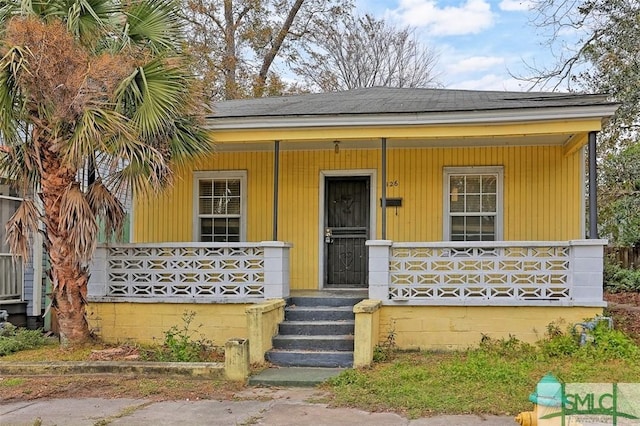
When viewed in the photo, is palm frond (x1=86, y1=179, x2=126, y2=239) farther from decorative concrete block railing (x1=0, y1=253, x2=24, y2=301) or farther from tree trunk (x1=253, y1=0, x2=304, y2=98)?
tree trunk (x1=253, y1=0, x2=304, y2=98)

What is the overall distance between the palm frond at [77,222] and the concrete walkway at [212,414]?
215 centimetres

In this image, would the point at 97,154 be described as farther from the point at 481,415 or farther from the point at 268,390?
the point at 481,415

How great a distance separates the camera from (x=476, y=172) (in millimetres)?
10477

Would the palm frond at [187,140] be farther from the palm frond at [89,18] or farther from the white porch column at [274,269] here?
the white porch column at [274,269]

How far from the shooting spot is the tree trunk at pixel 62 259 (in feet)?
26.7

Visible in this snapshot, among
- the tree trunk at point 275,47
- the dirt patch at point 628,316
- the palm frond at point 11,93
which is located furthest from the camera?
the tree trunk at point 275,47

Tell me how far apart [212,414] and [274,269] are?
10.8 ft

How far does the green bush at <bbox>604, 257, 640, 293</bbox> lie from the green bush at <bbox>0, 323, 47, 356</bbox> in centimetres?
1450

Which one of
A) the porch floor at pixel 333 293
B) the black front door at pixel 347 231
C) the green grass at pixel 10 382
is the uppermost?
the black front door at pixel 347 231

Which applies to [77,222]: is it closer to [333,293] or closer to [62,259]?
[62,259]

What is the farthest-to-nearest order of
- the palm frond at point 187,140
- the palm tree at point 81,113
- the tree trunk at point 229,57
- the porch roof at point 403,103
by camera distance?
the tree trunk at point 229,57 < the porch roof at point 403,103 < the palm frond at point 187,140 < the palm tree at point 81,113

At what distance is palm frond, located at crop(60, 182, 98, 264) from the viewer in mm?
7992

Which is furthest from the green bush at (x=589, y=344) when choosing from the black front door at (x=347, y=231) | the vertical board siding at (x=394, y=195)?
the black front door at (x=347, y=231)

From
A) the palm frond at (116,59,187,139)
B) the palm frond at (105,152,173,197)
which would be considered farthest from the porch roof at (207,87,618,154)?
the palm frond at (105,152,173,197)
